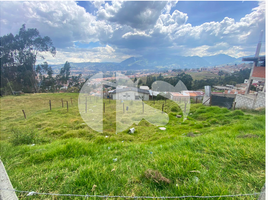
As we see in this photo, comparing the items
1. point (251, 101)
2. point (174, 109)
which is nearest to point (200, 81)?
point (251, 101)

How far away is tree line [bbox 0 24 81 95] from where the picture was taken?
11395mm

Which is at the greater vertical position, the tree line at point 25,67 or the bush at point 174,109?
the tree line at point 25,67

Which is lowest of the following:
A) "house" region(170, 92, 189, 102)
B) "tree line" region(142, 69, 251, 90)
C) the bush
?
the bush

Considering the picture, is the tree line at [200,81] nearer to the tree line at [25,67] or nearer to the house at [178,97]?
the house at [178,97]

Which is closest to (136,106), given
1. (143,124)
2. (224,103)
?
(143,124)

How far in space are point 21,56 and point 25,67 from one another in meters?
→ 5.08

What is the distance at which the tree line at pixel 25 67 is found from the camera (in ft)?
37.4

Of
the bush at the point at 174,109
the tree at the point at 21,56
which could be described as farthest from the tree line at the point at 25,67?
the bush at the point at 174,109

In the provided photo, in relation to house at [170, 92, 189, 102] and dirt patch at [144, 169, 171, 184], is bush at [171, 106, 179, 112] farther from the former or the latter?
dirt patch at [144, 169, 171, 184]

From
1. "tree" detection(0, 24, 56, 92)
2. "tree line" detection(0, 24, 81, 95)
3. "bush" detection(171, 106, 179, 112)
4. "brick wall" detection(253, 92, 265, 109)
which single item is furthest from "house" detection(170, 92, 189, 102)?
"tree" detection(0, 24, 56, 92)

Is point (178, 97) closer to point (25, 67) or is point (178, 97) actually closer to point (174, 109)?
point (174, 109)

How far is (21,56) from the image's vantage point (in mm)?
15453

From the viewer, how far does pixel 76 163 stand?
6.55 ft

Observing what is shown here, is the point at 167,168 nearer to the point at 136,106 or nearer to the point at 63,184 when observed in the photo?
the point at 63,184
